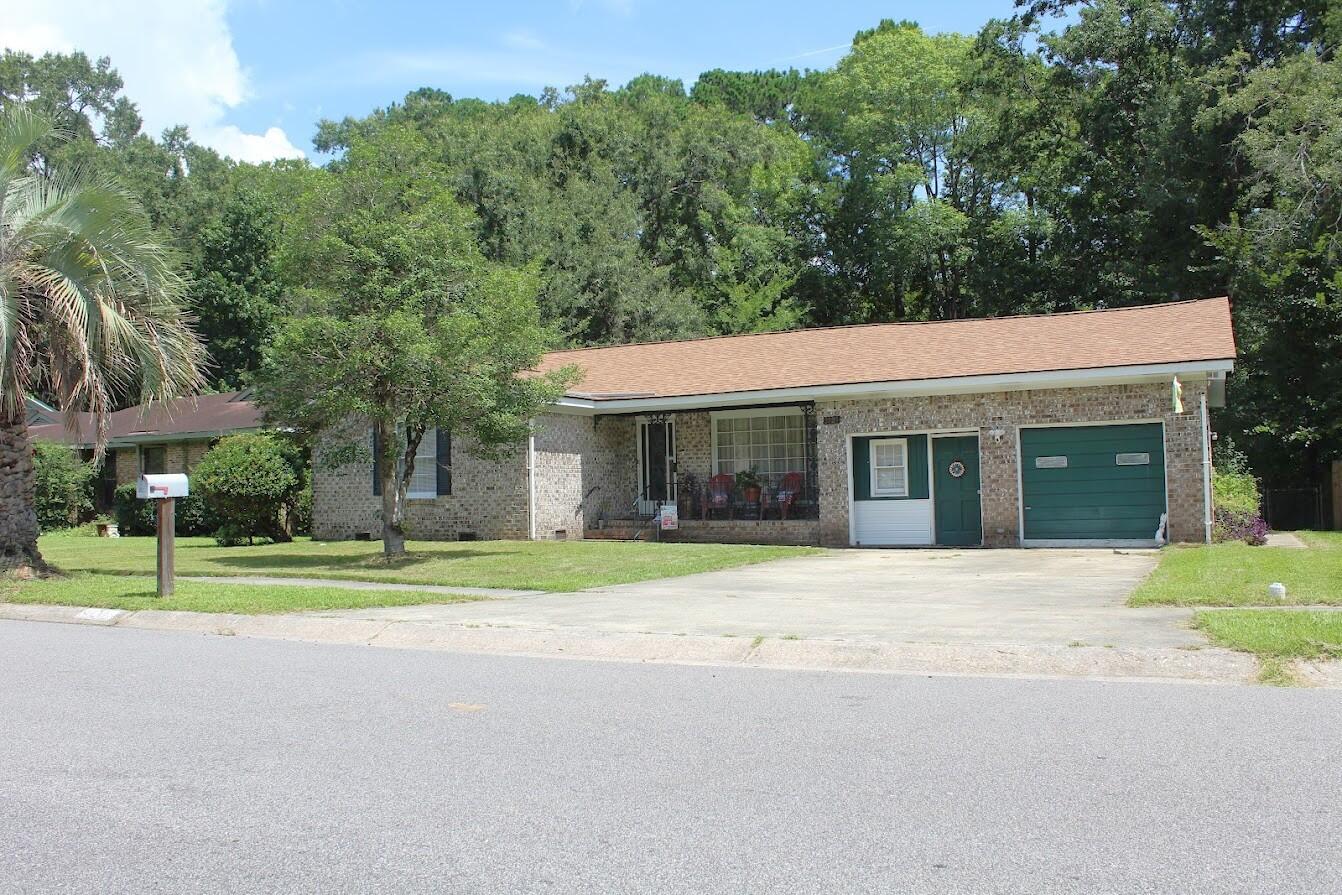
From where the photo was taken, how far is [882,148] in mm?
45469

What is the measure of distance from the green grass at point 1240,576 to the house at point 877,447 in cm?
233

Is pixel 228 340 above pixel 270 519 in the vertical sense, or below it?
above

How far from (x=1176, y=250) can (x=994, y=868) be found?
32959 mm

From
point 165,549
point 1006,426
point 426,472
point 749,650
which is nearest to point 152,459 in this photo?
point 426,472

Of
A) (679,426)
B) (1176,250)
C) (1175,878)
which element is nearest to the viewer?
(1175,878)

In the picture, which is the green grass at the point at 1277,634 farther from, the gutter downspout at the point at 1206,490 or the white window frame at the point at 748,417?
the white window frame at the point at 748,417

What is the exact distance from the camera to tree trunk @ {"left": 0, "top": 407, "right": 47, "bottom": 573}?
16.0 meters

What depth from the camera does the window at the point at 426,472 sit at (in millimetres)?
25344

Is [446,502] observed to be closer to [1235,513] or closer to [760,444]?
[760,444]

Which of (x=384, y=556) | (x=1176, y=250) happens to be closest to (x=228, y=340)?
(x=384, y=556)

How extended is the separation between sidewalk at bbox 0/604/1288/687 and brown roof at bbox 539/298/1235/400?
12.5m

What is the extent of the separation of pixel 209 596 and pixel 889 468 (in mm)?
13284

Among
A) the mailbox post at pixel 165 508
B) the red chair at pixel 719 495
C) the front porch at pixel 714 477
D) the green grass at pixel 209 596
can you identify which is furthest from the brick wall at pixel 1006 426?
the mailbox post at pixel 165 508

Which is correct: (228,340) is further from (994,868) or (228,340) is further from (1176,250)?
(994,868)
